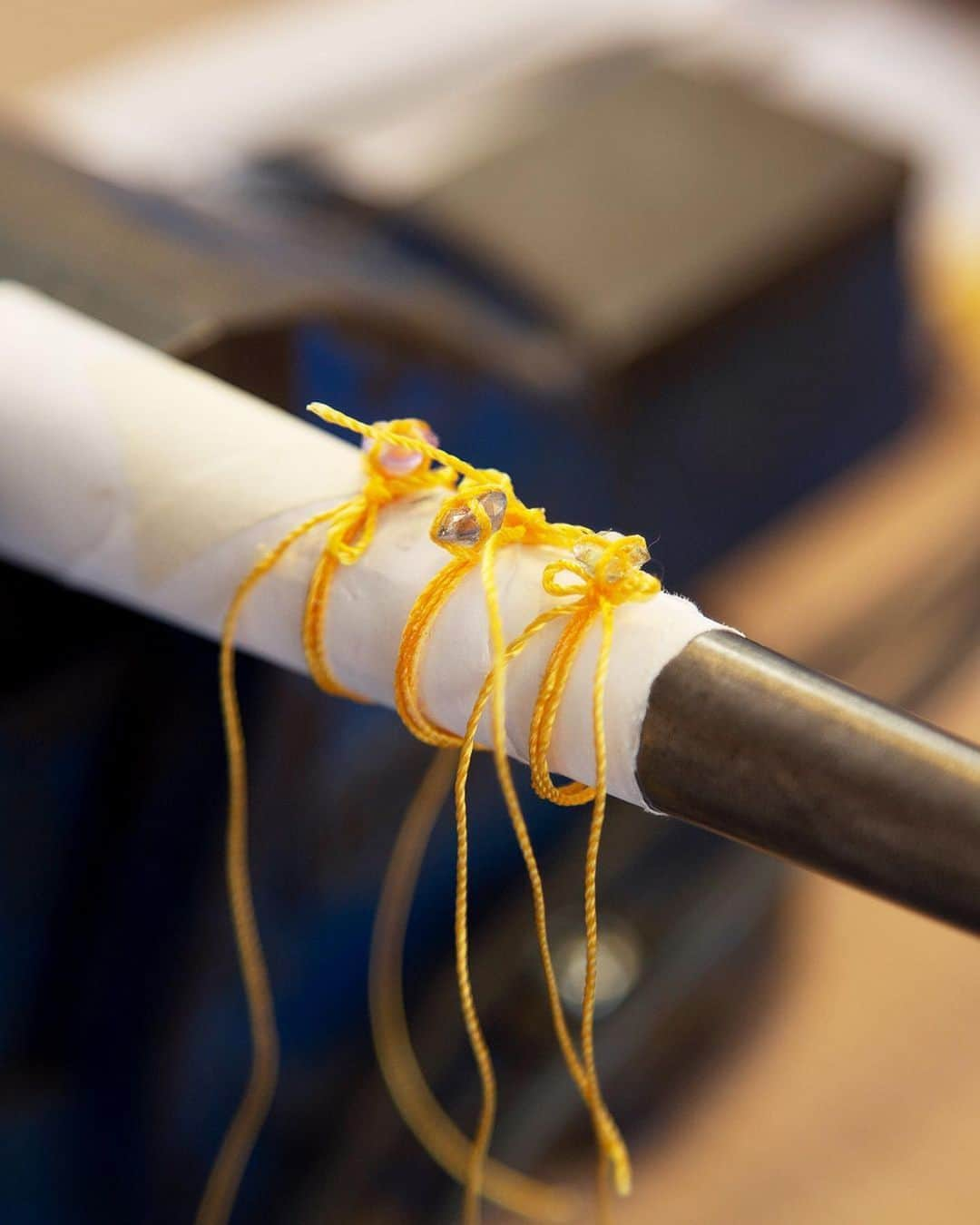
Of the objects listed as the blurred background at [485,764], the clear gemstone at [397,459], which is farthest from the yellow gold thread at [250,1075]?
the clear gemstone at [397,459]

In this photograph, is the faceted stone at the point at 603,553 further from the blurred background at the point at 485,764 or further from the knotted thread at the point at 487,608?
the blurred background at the point at 485,764

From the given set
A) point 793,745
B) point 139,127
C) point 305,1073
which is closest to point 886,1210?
point 305,1073

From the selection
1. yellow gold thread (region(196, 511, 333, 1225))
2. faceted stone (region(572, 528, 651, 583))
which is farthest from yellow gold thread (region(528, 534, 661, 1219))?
yellow gold thread (region(196, 511, 333, 1225))

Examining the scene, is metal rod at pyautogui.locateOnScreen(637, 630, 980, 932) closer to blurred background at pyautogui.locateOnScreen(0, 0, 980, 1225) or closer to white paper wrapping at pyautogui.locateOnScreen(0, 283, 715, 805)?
white paper wrapping at pyautogui.locateOnScreen(0, 283, 715, 805)

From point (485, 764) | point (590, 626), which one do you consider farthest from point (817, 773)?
point (485, 764)

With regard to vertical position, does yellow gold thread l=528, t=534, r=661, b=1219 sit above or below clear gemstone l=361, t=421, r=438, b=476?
below

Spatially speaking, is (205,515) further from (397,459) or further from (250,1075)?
(250,1075)

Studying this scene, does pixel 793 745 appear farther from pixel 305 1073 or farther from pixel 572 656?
pixel 305 1073
